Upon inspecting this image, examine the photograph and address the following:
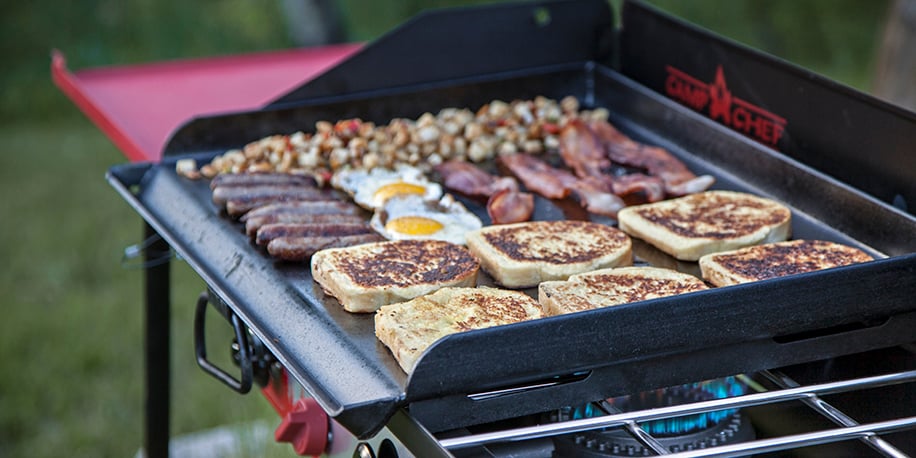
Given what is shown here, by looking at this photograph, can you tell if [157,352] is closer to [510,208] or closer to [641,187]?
[510,208]

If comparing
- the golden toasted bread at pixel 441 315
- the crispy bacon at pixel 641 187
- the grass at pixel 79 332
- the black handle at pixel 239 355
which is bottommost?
the grass at pixel 79 332

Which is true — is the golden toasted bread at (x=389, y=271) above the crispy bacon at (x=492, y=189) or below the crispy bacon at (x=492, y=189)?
above

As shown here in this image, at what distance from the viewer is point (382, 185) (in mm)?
3463

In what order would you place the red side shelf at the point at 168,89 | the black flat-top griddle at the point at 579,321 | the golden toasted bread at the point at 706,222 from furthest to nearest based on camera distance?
the red side shelf at the point at 168,89 → the golden toasted bread at the point at 706,222 → the black flat-top griddle at the point at 579,321

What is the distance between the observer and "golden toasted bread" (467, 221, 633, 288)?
277 centimetres

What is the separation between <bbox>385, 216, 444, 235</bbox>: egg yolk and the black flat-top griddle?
278 millimetres

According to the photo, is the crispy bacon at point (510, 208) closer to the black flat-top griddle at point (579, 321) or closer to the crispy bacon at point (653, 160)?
the black flat-top griddle at point (579, 321)

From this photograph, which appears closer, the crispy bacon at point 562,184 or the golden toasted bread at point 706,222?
the golden toasted bread at point 706,222

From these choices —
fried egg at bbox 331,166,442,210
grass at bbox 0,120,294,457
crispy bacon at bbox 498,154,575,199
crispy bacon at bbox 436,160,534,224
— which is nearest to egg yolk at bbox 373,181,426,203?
fried egg at bbox 331,166,442,210

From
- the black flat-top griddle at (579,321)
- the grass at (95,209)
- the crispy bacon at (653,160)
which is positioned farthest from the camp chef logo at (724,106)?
the grass at (95,209)

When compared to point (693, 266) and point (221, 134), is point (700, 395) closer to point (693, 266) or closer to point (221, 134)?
point (693, 266)

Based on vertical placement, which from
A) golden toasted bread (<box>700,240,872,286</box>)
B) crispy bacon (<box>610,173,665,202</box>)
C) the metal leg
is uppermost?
golden toasted bread (<box>700,240,872,286</box>)

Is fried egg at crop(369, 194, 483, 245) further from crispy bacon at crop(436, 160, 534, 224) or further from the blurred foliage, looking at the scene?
the blurred foliage

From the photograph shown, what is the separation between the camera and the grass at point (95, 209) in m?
5.72
